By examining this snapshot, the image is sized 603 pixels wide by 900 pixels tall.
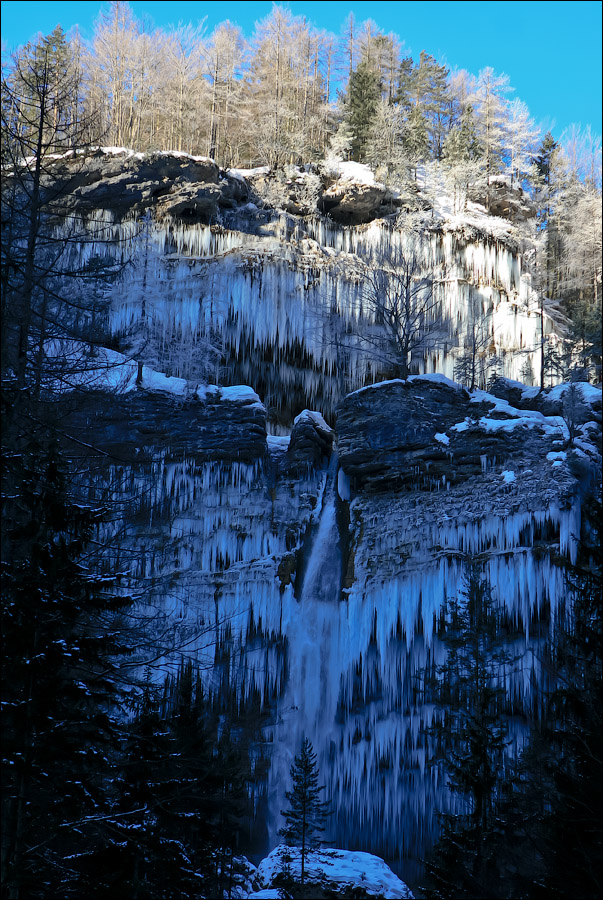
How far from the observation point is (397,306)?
2719 cm

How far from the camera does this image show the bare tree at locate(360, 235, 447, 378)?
1059 inches

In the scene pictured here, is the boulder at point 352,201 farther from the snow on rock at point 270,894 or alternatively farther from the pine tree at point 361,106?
the snow on rock at point 270,894

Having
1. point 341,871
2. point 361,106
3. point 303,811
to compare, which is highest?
point 361,106

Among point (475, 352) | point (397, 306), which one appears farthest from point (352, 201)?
point (475, 352)

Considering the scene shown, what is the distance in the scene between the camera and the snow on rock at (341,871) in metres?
13.9

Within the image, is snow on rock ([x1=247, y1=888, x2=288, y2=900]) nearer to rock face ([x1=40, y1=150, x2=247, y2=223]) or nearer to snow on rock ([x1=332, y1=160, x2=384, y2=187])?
rock face ([x1=40, y1=150, x2=247, y2=223])

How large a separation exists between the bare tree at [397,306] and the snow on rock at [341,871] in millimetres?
14167

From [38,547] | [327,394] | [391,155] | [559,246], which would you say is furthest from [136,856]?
[559,246]

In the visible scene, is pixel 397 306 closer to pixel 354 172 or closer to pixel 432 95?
pixel 354 172

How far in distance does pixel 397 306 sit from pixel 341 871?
1715cm

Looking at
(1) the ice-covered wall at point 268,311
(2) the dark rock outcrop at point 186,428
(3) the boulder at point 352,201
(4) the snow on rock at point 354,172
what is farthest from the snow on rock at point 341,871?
(4) the snow on rock at point 354,172

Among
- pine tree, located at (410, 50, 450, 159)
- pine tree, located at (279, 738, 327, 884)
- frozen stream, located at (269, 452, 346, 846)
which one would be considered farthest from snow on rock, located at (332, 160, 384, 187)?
pine tree, located at (279, 738, 327, 884)

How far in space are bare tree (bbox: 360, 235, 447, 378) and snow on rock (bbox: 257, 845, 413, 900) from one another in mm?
14167

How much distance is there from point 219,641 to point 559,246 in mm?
25942
